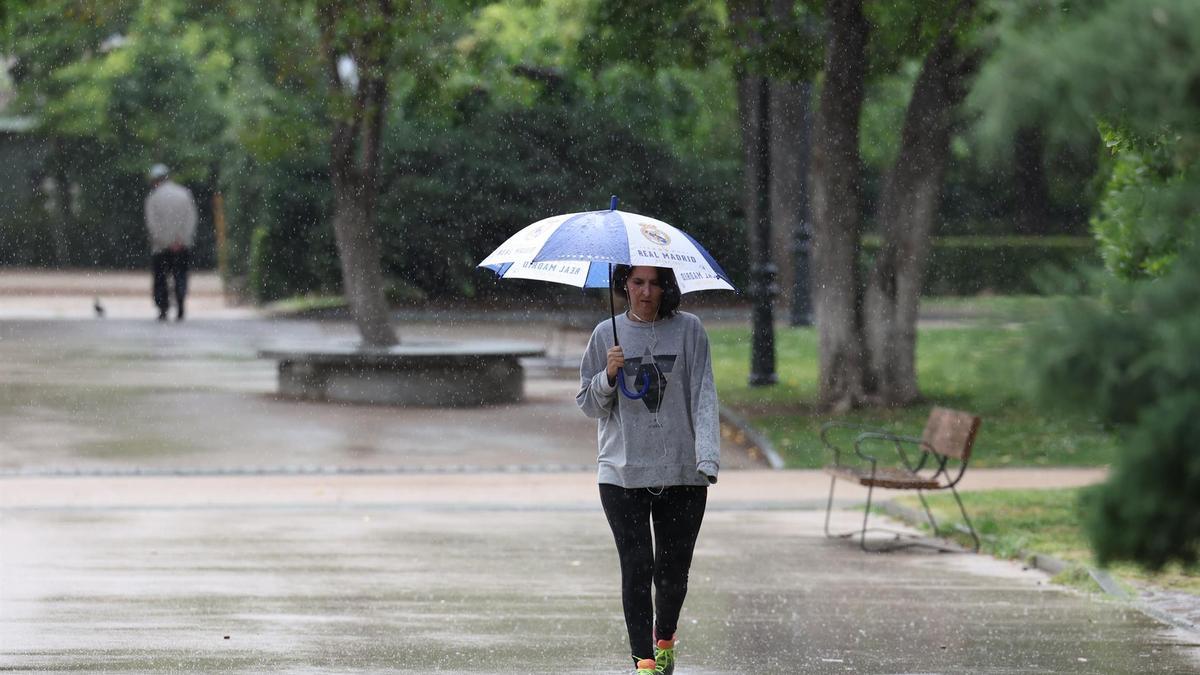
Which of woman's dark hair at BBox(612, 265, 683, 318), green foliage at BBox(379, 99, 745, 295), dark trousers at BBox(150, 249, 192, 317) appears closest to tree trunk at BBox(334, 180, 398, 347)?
dark trousers at BBox(150, 249, 192, 317)

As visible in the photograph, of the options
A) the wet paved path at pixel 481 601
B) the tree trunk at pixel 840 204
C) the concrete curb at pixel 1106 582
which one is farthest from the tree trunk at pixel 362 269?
the concrete curb at pixel 1106 582

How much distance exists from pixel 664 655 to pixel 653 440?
0.82 m

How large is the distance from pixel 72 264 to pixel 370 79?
98.0 feet

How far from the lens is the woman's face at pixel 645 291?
7082mm

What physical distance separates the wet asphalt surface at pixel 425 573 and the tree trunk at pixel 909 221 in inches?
121

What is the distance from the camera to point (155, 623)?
8883 millimetres

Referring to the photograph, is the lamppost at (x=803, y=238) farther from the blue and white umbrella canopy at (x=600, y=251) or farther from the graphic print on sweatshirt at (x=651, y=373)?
the graphic print on sweatshirt at (x=651, y=373)

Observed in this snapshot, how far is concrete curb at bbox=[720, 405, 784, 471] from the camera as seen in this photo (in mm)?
16172

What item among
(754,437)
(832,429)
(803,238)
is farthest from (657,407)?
(803,238)

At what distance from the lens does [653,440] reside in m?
6.97

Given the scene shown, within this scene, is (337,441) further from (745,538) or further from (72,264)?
(72,264)

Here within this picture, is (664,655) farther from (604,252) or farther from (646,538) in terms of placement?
(604,252)

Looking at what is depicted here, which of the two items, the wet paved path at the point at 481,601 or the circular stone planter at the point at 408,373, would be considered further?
the circular stone planter at the point at 408,373

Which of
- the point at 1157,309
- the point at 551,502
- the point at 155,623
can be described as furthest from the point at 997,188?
the point at 1157,309
